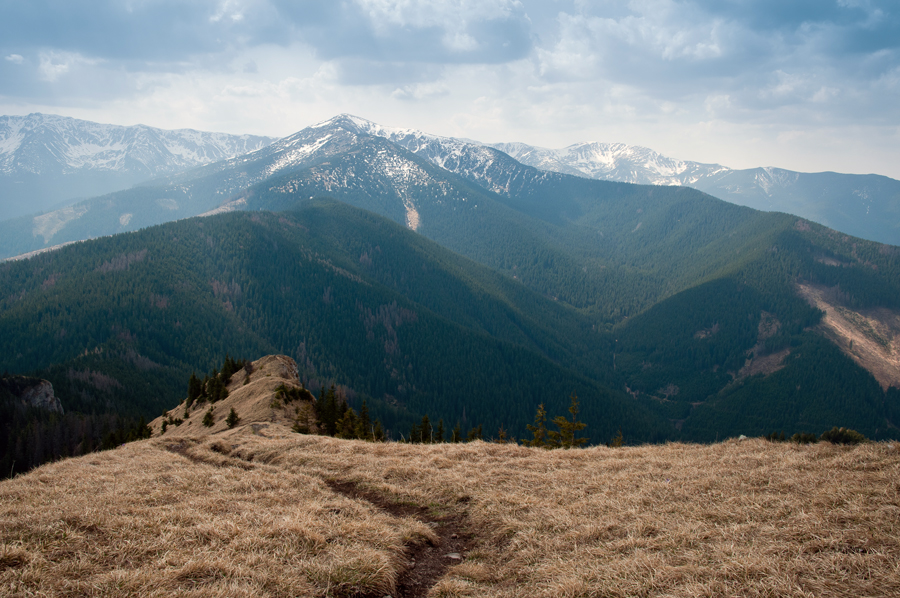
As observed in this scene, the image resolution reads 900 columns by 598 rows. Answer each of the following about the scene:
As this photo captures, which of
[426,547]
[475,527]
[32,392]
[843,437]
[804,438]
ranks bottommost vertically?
[32,392]

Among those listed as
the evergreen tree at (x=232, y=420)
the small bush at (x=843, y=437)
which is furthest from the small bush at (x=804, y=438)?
the evergreen tree at (x=232, y=420)

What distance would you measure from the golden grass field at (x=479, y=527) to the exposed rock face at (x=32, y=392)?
111m

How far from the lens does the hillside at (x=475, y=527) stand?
368 inches

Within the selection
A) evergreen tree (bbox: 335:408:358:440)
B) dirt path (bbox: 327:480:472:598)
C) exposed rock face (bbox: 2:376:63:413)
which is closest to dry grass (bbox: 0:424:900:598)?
dirt path (bbox: 327:480:472:598)

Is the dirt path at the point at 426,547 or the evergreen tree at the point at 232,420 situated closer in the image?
the dirt path at the point at 426,547

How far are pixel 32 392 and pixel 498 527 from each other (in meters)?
133

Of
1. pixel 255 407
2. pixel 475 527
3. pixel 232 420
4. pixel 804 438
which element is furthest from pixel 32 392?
pixel 804 438

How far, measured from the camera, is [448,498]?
17.5 metres

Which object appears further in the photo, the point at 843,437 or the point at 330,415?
the point at 330,415

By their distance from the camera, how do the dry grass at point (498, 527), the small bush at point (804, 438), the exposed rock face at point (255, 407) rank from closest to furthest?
the dry grass at point (498, 527) → the small bush at point (804, 438) → the exposed rock face at point (255, 407)

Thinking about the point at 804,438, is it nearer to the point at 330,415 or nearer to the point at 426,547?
the point at 426,547

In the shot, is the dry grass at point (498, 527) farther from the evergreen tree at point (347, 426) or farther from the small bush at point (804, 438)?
the evergreen tree at point (347, 426)

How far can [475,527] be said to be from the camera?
1499cm

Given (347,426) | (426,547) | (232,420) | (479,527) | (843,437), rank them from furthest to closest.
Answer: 1. (347,426)
2. (232,420)
3. (843,437)
4. (479,527)
5. (426,547)
